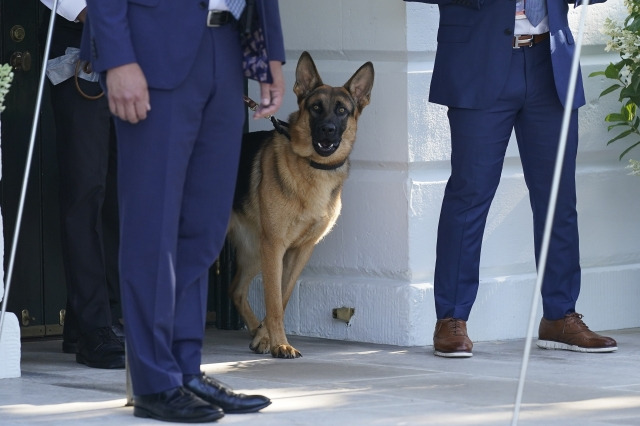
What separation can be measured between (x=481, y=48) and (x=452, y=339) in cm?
133

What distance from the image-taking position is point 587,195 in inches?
265

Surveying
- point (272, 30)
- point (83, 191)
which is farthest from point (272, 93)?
point (83, 191)

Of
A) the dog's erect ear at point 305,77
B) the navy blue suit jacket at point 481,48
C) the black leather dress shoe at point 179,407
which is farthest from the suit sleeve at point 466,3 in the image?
the black leather dress shoe at point 179,407

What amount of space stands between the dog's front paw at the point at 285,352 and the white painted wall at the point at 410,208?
584mm

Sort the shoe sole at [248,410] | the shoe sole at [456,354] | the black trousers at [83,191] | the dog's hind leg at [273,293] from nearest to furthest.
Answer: the shoe sole at [248,410]
the black trousers at [83,191]
the shoe sole at [456,354]
the dog's hind leg at [273,293]

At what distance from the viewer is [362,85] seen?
611 centimetres

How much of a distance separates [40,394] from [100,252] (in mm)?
1004

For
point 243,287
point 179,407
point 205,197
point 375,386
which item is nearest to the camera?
point 179,407

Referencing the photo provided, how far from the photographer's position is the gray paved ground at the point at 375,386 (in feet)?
13.5

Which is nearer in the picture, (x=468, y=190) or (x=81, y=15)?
(x=81, y=15)

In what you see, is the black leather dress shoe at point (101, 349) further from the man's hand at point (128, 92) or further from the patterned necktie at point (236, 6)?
the patterned necktie at point (236, 6)

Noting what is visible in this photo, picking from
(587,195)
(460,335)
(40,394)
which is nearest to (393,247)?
(460,335)

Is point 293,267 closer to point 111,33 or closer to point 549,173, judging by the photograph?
point 549,173

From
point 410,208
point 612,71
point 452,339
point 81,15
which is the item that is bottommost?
point 452,339
